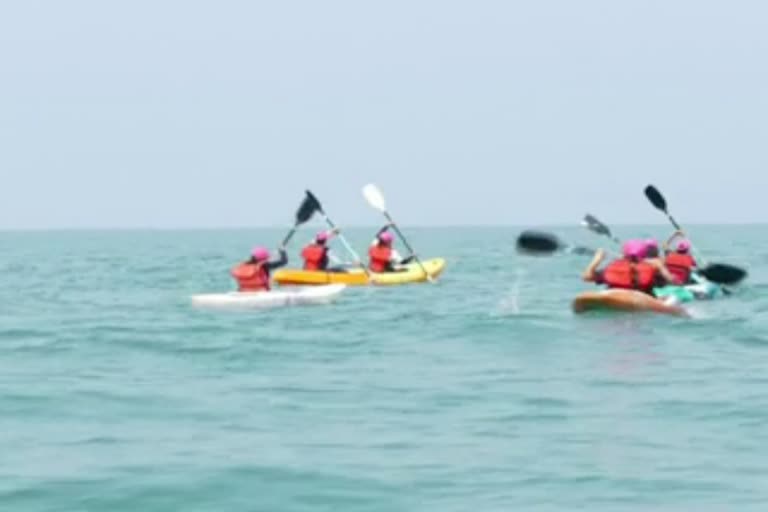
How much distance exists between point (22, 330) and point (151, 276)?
20.5m

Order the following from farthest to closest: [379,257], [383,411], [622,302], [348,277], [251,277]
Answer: [379,257] → [348,277] → [251,277] → [622,302] → [383,411]

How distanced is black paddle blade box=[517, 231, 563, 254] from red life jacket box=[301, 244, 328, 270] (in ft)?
24.5

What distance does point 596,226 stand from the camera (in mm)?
28016

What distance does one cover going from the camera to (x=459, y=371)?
18.5 meters

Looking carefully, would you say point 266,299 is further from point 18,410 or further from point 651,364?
point 18,410

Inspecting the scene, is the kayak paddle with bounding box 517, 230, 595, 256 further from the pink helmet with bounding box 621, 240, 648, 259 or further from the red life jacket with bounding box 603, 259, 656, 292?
the pink helmet with bounding box 621, 240, 648, 259

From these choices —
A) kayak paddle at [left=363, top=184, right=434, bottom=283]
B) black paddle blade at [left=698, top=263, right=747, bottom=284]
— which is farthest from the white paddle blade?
black paddle blade at [left=698, top=263, right=747, bottom=284]

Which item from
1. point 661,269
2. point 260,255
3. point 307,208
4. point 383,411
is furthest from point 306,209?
point 383,411

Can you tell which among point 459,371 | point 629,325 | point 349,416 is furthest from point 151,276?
point 349,416

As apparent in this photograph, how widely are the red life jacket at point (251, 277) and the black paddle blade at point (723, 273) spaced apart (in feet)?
26.6

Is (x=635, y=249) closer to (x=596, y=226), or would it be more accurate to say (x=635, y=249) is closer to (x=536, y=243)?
(x=536, y=243)

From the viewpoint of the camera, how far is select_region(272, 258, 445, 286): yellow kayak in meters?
32.2

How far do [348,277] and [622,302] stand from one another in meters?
10.2

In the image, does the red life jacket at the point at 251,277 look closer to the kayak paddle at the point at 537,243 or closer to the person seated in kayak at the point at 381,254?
the kayak paddle at the point at 537,243
